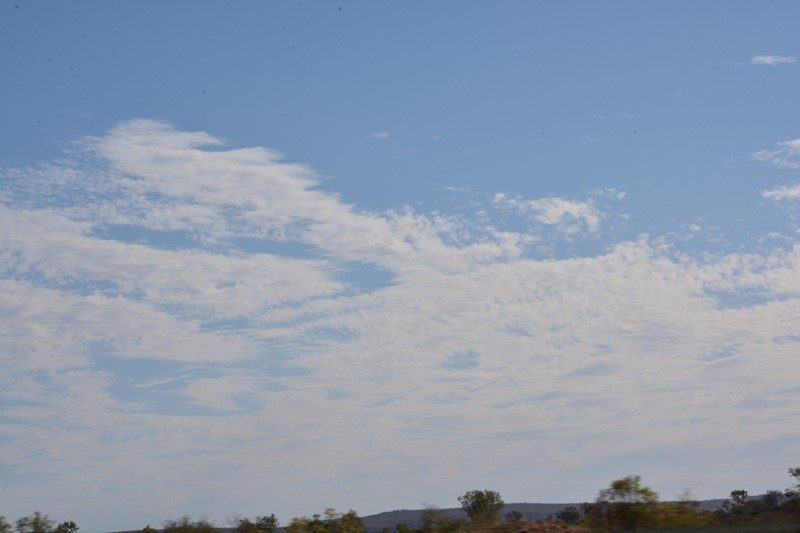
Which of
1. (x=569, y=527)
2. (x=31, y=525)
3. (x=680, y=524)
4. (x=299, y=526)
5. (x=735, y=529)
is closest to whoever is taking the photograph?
(x=735, y=529)

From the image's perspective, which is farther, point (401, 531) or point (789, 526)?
point (401, 531)

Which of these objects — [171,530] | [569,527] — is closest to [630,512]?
[569,527]

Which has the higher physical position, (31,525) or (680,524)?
(31,525)

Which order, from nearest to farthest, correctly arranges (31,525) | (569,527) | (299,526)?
(569,527)
(31,525)
(299,526)

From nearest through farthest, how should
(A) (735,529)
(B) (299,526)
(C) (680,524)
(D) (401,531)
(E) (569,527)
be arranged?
(A) (735,529), (E) (569,527), (C) (680,524), (B) (299,526), (D) (401,531)

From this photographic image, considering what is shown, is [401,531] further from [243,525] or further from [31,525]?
[31,525]

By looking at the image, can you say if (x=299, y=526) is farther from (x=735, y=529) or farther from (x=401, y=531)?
(x=401, y=531)

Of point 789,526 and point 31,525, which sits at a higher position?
point 31,525

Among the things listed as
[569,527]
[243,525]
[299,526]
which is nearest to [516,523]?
[569,527]

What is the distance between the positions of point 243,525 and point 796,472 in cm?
5083

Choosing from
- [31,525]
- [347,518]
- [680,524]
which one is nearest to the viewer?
[680,524]

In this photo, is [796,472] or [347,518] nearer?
[347,518]

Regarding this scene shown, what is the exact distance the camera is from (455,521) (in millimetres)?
43594

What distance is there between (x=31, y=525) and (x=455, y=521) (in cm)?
1763
